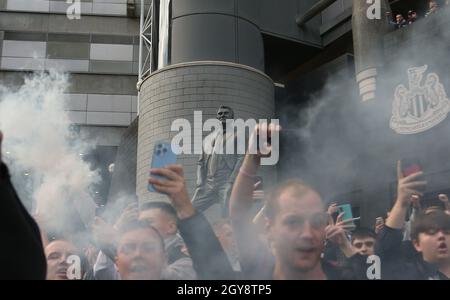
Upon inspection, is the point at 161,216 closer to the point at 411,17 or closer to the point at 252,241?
the point at 252,241

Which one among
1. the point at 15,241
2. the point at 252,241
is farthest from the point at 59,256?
the point at 15,241

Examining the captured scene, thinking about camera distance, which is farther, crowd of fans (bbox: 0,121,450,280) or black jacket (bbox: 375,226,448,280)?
black jacket (bbox: 375,226,448,280)

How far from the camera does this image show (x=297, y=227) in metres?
1.88

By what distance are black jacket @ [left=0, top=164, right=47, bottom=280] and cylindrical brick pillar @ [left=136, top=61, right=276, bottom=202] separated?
833 centimetres

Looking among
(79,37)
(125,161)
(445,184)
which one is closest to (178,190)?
(445,184)

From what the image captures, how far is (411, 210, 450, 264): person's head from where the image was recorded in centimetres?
252

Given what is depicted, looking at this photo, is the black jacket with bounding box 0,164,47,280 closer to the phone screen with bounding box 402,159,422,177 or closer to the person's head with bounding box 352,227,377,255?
the phone screen with bounding box 402,159,422,177

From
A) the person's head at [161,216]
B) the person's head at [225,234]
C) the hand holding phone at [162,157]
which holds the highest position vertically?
the hand holding phone at [162,157]

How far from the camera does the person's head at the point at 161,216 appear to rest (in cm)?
286

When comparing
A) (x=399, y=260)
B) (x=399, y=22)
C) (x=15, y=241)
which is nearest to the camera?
(x=15, y=241)

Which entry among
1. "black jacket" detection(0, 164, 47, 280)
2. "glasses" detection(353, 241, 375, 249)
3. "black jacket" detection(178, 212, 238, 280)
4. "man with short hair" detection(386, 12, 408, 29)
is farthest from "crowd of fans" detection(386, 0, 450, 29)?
"black jacket" detection(0, 164, 47, 280)

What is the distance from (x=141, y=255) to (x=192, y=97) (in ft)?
26.3

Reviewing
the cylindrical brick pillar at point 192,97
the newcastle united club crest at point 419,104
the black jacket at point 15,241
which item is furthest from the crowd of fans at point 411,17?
the black jacket at point 15,241

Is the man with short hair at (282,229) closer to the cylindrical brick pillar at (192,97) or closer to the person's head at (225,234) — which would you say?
the person's head at (225,234)
